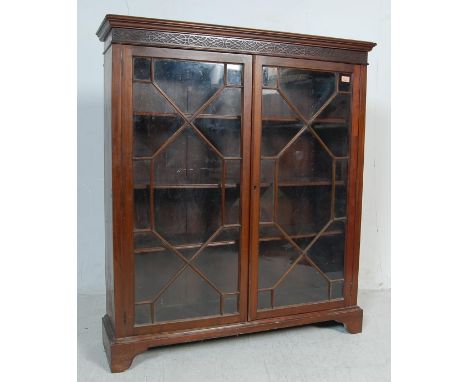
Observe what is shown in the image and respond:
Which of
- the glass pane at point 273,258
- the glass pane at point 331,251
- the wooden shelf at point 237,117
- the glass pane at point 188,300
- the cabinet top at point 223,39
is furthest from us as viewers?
the glass pane at point 331,251

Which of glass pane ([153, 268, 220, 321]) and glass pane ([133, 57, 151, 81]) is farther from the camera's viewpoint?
glass pane ([153, 268, 220, 321])

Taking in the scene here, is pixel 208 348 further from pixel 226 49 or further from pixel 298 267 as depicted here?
pixel 226 49

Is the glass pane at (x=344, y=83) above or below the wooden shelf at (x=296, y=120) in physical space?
above

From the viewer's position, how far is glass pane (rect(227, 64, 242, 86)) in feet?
6.65

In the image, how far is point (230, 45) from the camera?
1.99 meters

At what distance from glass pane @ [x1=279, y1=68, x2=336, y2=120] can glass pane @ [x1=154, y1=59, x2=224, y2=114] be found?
0.32 meters


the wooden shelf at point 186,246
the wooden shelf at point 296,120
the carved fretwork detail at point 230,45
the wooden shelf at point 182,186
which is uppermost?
the carved fretwork detail at point 230,45

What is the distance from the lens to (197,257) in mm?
2082

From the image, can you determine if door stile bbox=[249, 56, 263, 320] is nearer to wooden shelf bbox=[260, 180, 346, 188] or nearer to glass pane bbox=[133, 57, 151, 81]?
wooden shelf bbox=[260, 180, 346, 188]

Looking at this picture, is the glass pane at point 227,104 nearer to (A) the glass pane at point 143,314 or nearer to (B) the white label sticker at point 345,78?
(B) the white label sticker at point 345,78

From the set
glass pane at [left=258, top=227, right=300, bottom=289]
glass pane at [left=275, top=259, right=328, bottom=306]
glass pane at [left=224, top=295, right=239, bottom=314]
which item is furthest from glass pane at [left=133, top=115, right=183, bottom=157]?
glass pane at [left=275, top=259, right=328, bottom=306]

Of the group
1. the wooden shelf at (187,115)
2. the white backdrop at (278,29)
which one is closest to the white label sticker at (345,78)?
the wooden shelf at (187,115)

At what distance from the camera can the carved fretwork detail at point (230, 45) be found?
1858 mm

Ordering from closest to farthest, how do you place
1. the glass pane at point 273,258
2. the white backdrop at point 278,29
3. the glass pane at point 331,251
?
the glass pane at point 273,258, the glass pane at point 331,251, the white backdrop at point 278,29
